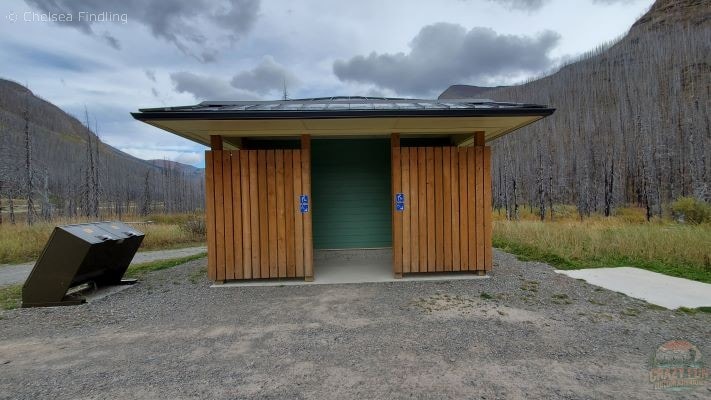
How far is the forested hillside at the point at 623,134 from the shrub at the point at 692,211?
2162mm

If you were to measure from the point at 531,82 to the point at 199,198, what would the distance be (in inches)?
1544

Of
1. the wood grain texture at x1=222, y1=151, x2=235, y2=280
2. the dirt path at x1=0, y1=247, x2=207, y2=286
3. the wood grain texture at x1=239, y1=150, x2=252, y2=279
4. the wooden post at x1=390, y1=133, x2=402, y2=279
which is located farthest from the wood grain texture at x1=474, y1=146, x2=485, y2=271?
the dirt path at x1=0, y1=247, x2=207, y2=286

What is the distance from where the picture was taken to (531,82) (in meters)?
34.1

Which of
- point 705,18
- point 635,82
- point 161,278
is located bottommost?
point 161,278

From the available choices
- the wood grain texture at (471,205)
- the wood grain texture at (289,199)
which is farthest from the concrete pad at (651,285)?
the wood grain texture at (289,199)

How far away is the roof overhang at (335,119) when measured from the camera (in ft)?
14.6

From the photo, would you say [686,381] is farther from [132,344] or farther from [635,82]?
[635,82]

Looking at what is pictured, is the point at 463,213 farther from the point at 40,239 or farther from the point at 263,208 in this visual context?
the point at 40,239

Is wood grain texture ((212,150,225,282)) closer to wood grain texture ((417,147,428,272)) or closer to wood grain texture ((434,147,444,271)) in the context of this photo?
wood grain texture ((417,147,428,272))

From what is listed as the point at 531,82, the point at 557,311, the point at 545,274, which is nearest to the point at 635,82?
the point at 531,82

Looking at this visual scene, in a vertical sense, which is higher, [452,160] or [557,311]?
[452,160]

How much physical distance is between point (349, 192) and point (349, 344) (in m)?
5.38

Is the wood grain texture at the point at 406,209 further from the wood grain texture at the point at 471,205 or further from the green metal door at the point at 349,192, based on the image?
the green metal door at the point at 349,192

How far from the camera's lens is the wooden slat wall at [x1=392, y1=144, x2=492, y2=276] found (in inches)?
217
